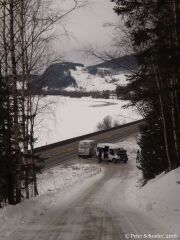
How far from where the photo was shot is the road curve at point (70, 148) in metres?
48.7

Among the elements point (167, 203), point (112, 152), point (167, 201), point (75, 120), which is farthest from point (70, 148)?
point (75, 120)

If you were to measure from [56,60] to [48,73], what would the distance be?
0.72 meters

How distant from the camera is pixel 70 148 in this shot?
58.4 metres

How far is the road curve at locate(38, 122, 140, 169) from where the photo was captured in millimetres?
48713

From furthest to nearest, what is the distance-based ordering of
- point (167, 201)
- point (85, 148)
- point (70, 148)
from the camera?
1. point (70, 148)
2. point (85, 148)
3. point (167, 201)

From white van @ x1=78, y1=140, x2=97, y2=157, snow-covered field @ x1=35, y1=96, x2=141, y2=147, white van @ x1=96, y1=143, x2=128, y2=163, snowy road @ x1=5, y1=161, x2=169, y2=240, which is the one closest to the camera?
snowy road @ x1=5, y1=161, x2=169, y2=240

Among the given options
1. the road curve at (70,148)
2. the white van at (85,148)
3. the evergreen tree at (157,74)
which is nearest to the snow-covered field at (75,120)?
the road curve at (70,148)

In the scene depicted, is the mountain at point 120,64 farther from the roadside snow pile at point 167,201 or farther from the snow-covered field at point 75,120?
the snow-covered field at point 75,120

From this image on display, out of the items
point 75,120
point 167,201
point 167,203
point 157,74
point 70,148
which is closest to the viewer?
point 167,203

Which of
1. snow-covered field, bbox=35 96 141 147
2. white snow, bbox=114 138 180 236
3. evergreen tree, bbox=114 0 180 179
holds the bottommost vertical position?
snow-covered field, bbox=35 96 141 147

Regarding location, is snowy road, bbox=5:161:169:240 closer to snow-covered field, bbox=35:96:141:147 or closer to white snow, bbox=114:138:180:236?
white snow, bbox=114:138:180:236

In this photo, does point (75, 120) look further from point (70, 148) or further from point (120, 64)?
point (120, 64)

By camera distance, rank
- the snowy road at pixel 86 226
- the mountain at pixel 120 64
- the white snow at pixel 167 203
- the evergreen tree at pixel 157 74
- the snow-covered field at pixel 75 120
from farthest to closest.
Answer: the snow-covered field at pixel 75 120 < the mountain at pixel 120 64 < the evergreen tree at pixel 157 74 < the white snow at pixel 167 203 < the snowy road at pixel 86 226

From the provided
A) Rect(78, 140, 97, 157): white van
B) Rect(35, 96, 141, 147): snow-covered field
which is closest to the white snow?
Rect(78, 140, 97, 157): white van
